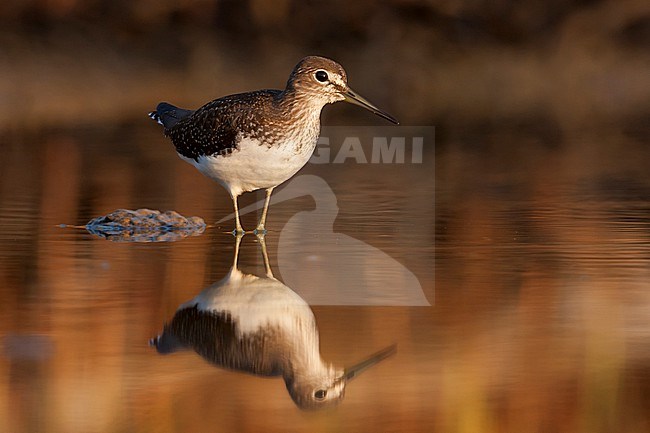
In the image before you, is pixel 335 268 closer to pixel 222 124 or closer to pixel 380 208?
pixel 222 124

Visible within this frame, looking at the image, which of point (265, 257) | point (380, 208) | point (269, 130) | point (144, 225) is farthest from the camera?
point (380, 208)

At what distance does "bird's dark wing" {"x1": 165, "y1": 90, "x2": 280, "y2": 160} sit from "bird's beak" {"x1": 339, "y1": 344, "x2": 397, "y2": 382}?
→ 3614 mm

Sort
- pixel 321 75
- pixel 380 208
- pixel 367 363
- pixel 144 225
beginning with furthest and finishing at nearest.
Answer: pixel 380 208, pixel 144 225, pixel 321 75, pixel 367 363

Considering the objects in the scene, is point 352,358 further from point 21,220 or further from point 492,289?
point 21,220

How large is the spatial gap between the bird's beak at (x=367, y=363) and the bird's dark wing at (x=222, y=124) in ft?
11.9

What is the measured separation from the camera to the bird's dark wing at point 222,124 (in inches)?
400

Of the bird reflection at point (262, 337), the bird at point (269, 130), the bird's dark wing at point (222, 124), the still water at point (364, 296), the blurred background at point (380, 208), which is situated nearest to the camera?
the still water at point (364, 296)

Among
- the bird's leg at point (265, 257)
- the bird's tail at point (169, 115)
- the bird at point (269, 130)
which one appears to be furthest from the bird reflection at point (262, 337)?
the bird's tail at point (169, 115)

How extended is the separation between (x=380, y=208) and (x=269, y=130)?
6.09 ft

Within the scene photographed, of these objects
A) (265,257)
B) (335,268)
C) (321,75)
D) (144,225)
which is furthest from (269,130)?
(335,268)

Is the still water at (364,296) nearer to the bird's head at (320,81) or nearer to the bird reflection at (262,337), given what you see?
the bird reflection at (262,337)

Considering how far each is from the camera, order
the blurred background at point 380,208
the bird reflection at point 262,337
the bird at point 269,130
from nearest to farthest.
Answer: the blurred background at point 380,208 → the bird reflection at point 262,337 → the bird at point 269,130

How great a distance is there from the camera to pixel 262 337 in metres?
7.09

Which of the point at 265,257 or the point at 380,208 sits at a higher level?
the point at 380,208
